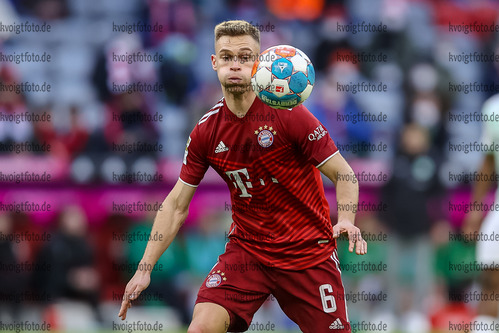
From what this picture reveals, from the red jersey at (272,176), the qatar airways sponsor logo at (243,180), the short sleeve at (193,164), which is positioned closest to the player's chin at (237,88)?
the red jersey at (272,176)

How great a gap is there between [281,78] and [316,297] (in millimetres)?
1731

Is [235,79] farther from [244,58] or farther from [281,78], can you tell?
[281,78]

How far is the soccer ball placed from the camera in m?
6.14

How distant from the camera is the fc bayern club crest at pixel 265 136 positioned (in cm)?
648

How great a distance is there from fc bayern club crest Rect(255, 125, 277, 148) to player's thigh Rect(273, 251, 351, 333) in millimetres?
1008

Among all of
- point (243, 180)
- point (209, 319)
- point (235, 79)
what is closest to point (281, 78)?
point (235, 79)

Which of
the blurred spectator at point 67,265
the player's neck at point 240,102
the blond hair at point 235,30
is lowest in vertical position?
the blurred spectator at point 67,265

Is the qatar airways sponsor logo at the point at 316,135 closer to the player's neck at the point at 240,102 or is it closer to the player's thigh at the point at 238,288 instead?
the player's neck at the point at 240,102

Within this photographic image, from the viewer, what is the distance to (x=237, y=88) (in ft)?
21.2

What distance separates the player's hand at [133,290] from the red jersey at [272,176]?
84 centimetres

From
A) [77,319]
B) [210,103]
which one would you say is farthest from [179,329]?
[210,103]

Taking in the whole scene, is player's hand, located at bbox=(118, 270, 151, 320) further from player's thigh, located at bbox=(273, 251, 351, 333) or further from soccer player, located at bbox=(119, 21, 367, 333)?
player's thigh, located at bbox=(273, 251, 351, 333)

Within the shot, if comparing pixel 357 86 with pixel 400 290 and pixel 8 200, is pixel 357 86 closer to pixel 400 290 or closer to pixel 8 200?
pixel 400 290

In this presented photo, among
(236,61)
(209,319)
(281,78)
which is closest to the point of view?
(281,78)
